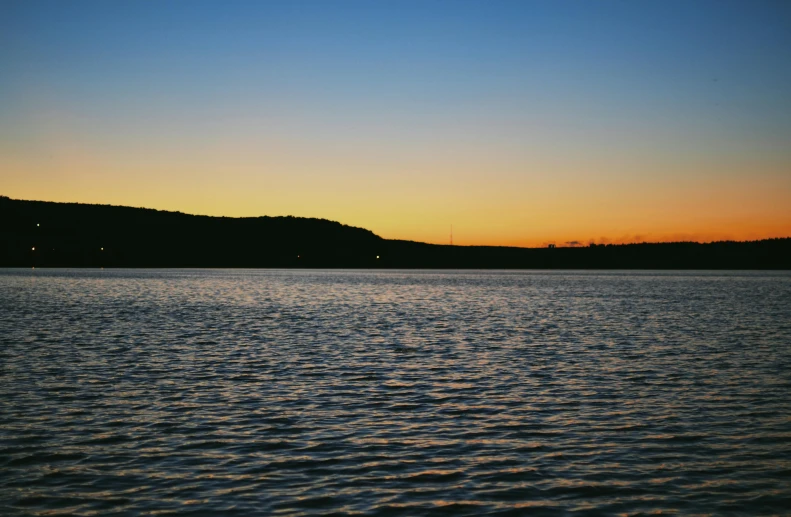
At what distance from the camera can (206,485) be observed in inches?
566

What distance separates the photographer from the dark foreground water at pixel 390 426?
45.5ft

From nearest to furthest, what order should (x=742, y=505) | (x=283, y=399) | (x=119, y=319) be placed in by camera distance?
(x=742, y=505) → (x=283, y=399) → (x=119, y=319)

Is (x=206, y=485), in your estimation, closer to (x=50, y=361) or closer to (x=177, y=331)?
(x=50, y=361)

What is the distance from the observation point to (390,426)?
2005cm

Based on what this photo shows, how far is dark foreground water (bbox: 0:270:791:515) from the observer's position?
1388 centimetres

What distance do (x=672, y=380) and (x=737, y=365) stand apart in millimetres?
6671

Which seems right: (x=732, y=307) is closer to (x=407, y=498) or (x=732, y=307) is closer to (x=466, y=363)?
(x=466, y=363)

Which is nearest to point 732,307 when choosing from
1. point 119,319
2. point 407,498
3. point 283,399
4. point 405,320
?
point 405,320

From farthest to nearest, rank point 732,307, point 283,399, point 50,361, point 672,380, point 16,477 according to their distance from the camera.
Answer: point 732,307 → point 50,361 → point 672,380 → point 283,399 → point 16,477

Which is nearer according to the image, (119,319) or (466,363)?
(466,363)

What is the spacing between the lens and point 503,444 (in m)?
18.0

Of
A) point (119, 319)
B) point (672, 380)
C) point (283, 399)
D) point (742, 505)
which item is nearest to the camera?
point (742, 505)

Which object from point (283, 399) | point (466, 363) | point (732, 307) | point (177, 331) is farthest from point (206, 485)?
point (732, 307)

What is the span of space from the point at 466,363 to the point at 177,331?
23.8 meters
